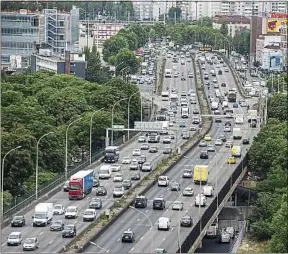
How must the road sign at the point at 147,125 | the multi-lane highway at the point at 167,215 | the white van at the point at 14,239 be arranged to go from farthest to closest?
the road sign at the point at 147,125
the multi-lane highway at the point at 167,215
the white van at the point at 14,239

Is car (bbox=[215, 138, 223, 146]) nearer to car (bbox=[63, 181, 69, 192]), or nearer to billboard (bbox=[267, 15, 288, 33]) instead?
billboard (bbox=[267, 15, 288, 33])

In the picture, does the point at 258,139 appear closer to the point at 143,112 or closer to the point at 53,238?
the point at 143,112

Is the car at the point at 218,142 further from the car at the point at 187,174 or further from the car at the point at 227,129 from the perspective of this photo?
the car at the point at 187,174

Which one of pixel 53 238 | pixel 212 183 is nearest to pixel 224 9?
pixel 212 183

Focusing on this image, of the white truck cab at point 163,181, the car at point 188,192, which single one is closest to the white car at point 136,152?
the white truck cab at point 163,181

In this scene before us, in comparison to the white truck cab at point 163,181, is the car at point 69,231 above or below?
above

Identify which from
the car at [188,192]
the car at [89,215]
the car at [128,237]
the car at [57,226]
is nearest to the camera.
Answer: the car at [128,237]
